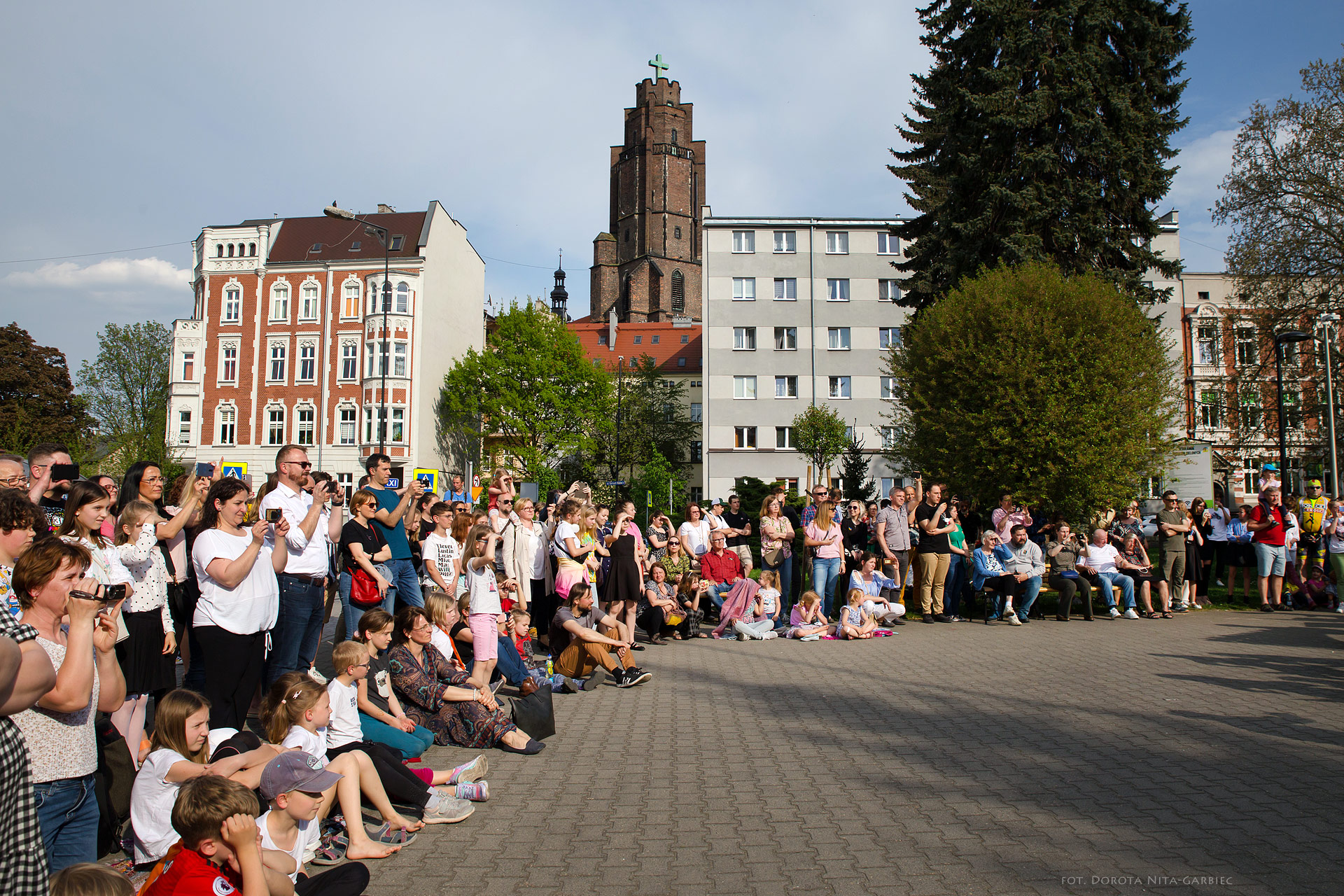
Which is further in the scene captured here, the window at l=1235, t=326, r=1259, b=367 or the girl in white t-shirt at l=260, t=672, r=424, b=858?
the window at l=1235, t=326, r=1259, b=367

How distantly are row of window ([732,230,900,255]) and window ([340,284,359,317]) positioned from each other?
23.2m

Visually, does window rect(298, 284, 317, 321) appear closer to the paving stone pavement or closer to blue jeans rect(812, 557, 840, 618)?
blue jeans rect(812, 557, 840, 618)

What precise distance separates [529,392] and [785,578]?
40872 millimetres

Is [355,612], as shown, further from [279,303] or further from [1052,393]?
[279,303]

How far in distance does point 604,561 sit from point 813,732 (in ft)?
20.0

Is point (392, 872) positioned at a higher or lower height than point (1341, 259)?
lower

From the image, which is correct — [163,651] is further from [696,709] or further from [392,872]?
[696,709]

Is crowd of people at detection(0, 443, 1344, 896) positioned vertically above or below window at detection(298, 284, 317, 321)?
below

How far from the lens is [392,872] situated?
4.41 m

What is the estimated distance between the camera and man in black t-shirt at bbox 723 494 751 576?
15820 millimetres

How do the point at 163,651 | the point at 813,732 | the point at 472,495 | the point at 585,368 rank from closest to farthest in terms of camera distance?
the point at 163,651 < the point at 813,732 < the point at 472,495 < the point at 585,368

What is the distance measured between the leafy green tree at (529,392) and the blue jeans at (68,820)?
1979 inches

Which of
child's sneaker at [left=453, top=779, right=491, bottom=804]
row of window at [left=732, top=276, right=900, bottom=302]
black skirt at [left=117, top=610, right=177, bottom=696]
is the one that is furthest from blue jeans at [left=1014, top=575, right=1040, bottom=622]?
row of window at [left=732, top=276, right=900, bottom=302]

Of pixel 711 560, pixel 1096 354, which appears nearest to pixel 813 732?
pixel 711 560
